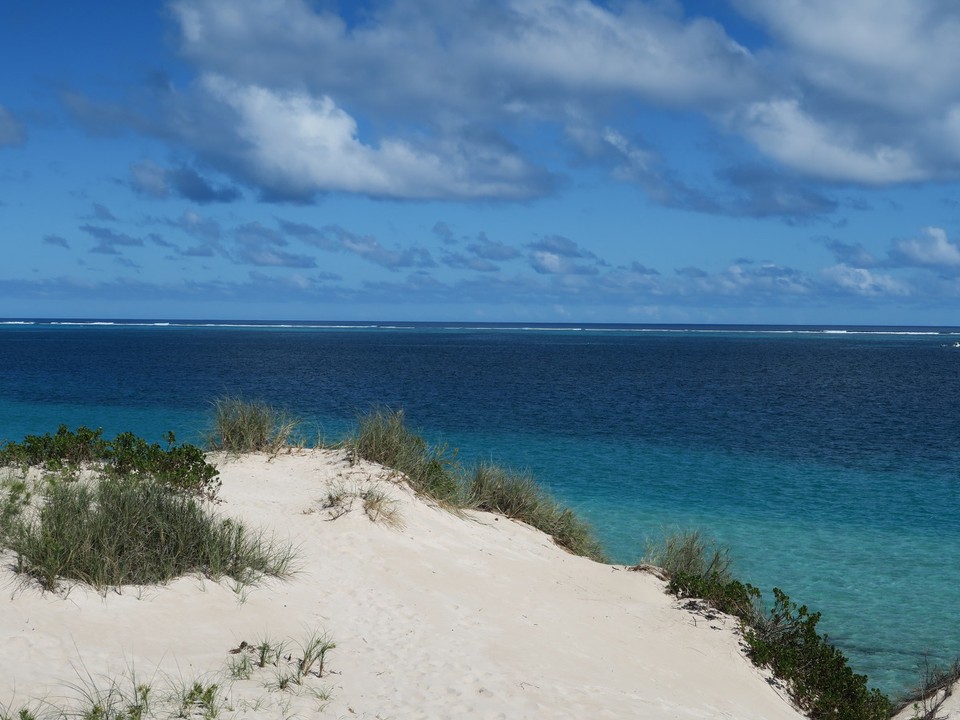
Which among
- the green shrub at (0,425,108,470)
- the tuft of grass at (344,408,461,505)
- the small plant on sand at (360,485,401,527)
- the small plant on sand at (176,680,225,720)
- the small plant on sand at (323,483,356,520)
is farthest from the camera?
the tuft of grass at (344,408,461,505)

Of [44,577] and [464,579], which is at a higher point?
[44,577]

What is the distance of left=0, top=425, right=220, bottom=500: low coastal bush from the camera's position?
12117 mm

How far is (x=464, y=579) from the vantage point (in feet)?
37.5

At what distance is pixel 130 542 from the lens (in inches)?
361

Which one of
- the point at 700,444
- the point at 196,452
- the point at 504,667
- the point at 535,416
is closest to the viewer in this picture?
the point at 504,667

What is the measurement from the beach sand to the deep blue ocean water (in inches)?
135

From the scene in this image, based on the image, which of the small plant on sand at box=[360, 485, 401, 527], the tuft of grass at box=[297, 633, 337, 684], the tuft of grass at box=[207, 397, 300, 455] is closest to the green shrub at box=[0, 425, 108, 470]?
the tuft of grass at box=[207, 397, 300, 455]

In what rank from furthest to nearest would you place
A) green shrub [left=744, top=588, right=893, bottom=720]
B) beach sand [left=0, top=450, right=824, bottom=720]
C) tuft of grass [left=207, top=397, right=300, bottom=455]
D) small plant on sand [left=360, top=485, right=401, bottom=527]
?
tuft of grass [left=207, top=397, right=300, bottom=455] → small plant on sand [left=360, top=485, right=401, bottom=527] → green shrub [left=744, top=588, right=893, bottom=720] → beach sand [left=0, top=450, right=824, bottom=720]

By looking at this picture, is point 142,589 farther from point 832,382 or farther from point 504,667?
point 832,382

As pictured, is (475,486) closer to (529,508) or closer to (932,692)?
(529,508)

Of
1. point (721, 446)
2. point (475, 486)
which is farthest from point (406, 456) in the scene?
point (721, 446)

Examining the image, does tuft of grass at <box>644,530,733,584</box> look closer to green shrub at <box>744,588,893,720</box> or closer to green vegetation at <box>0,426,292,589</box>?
green shrub at <box>744,588,893,720</box>

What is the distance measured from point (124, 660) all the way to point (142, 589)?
1.57 m

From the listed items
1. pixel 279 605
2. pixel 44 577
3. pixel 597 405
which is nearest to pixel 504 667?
pixel 279 605
